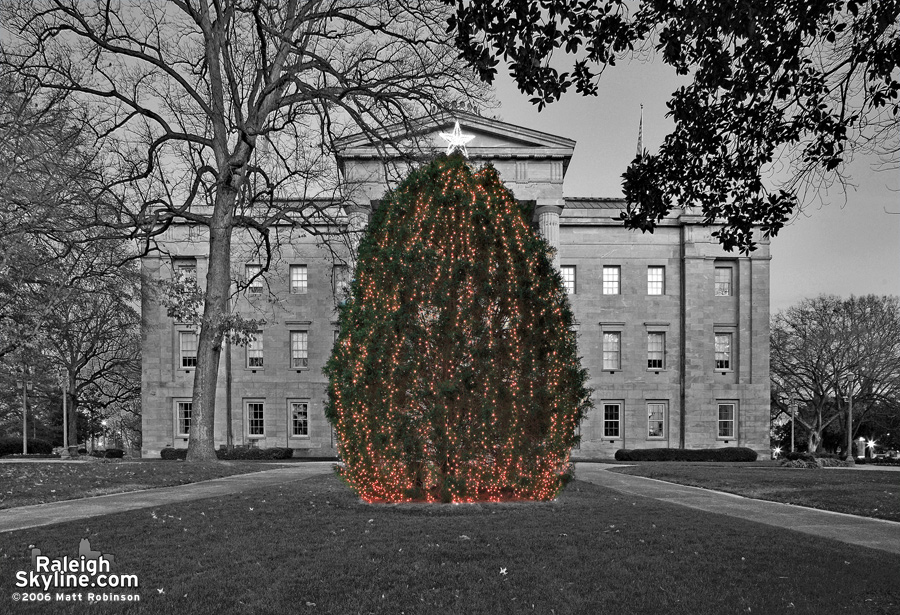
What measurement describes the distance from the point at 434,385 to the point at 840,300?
177 feet

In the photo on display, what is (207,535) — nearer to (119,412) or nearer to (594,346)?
(594,346)

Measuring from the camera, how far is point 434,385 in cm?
1227

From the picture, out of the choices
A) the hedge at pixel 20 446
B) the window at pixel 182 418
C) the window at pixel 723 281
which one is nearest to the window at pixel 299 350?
the window at pixel 182 418

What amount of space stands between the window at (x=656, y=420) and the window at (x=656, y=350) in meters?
2.70

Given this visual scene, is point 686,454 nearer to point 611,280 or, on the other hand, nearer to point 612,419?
point 612,419

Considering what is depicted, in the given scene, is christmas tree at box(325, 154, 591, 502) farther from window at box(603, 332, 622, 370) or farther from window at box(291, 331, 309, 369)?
window at box(603, 332, 622, 370)

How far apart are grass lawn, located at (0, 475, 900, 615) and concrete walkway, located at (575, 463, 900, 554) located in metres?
0.82

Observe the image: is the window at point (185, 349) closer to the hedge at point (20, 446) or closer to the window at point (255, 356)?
the window at point (255, 356)

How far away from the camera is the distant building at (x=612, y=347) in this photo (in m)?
49.0

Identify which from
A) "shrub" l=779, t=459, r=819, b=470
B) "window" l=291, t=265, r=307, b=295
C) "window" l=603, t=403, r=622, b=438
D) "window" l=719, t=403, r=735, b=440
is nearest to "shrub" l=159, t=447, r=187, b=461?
"window" l=291, t=265, r=307, b=295

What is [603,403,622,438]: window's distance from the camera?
49312 millimetres

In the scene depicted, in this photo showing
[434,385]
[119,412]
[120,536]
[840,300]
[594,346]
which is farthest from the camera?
[119,412]

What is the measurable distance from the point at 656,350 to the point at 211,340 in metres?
34.7

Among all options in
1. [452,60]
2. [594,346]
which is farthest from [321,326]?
[452,60]
